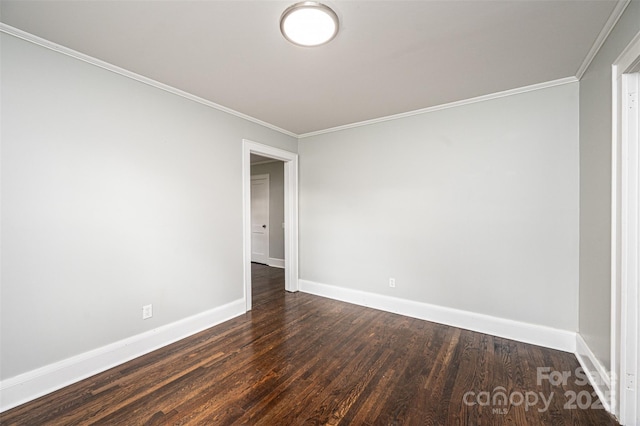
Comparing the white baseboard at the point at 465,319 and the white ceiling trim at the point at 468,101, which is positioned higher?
Result: the white ceiling trim at the point at 468,101

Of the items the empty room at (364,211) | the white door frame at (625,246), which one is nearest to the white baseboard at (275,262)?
the empty room at (364,211)

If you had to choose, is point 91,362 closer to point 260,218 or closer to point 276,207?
point 276,207

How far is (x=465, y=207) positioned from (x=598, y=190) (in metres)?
1.08

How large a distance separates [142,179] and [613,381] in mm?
3844

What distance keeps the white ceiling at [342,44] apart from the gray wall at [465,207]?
422mm

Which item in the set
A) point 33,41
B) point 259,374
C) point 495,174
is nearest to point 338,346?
point 259,374

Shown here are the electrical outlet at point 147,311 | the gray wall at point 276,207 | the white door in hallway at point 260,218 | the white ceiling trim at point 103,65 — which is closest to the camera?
the white ceiling trim at point 103,65

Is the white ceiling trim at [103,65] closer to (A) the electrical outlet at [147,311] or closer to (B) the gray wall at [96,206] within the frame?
(B) the gray wall at [96,206]

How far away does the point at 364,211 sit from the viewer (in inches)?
144

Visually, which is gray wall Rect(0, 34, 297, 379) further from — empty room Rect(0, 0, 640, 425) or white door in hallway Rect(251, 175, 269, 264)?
white door in hallway Rect(251, 175, 269, 264)

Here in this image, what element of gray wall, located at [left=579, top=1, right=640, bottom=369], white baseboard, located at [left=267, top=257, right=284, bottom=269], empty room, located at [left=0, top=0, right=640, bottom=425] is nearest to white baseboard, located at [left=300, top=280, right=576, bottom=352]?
empty room, located at [left=0, top=0, right=640, bottom=425]

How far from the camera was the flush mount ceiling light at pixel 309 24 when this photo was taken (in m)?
1.56

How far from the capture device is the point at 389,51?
2.02m

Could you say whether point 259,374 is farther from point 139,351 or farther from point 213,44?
point 213,44
